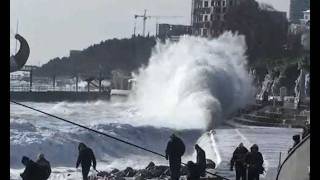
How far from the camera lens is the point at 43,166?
15.4 ft

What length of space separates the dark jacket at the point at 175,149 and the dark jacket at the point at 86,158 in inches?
27.5

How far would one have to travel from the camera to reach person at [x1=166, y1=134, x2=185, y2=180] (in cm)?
520

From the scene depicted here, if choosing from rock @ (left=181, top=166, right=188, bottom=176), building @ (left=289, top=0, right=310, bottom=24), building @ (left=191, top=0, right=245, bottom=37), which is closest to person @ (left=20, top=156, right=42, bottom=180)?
rock @ (left=181, top=166, right=188, bottom=176)

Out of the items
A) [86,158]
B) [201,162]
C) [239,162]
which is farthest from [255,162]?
[86,158]

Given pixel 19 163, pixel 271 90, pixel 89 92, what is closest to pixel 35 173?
pixel 19 163

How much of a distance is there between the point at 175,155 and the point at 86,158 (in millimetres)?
836

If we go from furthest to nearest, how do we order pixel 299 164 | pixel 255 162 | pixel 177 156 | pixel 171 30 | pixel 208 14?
pixel 208 14 → pixel 171 30 → pixel 177 156 → pixel 255 162 → pixel 299 164

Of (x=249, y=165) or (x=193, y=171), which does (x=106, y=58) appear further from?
(x=249, y=165)

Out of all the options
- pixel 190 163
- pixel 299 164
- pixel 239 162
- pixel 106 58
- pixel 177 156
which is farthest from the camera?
pixel 106 58

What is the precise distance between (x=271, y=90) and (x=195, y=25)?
125 cm

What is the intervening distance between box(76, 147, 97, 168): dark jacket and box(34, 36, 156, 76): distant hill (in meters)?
0.95

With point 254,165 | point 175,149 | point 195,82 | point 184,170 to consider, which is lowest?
point 184,170

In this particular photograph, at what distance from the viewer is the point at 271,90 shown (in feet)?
21.2

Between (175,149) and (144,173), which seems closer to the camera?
(175,149)
